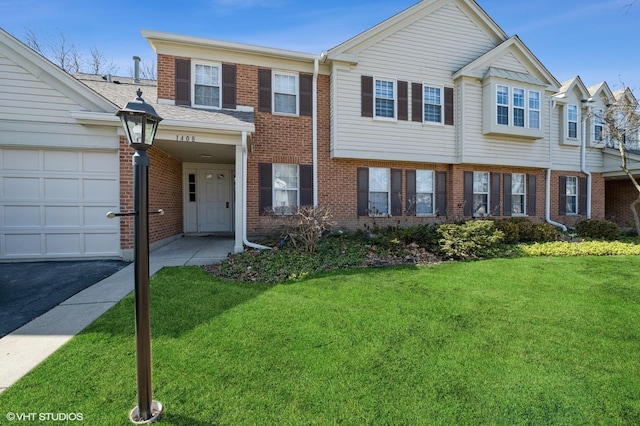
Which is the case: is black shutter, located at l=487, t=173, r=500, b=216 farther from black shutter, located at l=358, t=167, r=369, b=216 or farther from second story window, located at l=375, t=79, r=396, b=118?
black shutter, located at l=358, t=167, r=369, b=216

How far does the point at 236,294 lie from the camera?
15.6 ft

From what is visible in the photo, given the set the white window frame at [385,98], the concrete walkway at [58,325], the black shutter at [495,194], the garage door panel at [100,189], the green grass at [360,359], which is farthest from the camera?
the black shutter at [495,194]

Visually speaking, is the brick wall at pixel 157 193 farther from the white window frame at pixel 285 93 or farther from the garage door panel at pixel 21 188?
the white window frame at pixel 285 93

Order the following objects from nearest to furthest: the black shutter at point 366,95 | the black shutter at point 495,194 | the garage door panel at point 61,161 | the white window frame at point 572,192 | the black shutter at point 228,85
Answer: the garage door panel at point 61,161 < the black shutter at point 228,85 < the black shutter at point 366,95 < the black shutter at point 495,194 < the white window frame at point 572,192

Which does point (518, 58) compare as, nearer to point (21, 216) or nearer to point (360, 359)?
point (360, 359)

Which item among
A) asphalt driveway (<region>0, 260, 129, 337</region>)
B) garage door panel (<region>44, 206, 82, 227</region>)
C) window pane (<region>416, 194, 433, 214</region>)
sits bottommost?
asphalt driveway (<region>0, 260, 129, 337</region>)

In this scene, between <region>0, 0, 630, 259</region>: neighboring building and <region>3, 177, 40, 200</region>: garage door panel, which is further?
<region>0, 0, 630, 259</region>: neighboring building

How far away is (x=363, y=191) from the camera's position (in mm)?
10094

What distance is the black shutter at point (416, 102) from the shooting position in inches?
401

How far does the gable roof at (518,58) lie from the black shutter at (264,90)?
6495 mm

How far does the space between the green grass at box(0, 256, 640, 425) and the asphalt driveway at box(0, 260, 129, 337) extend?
1.16m

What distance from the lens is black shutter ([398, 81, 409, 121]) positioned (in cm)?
1003

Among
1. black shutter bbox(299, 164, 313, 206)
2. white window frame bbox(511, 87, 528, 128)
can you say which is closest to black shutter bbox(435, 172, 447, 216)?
white window frame bbox(511, 87, 528, 128)

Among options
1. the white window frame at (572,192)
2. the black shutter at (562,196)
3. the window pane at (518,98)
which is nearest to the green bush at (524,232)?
the black shutter at (562,196)
